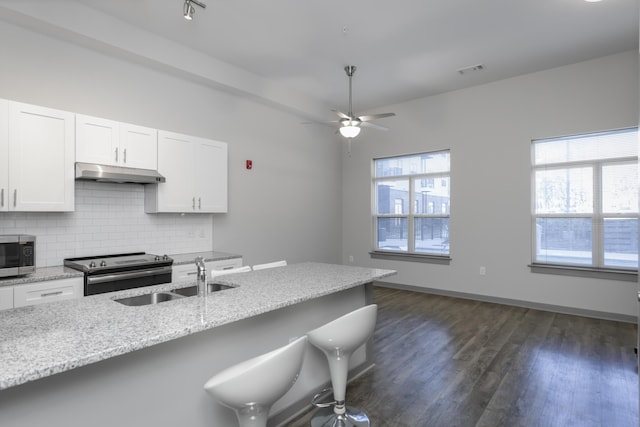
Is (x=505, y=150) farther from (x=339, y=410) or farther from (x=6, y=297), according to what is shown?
(x=6, y=297)

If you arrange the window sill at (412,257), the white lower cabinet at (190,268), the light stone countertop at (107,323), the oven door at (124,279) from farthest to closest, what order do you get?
1. the window sill at (412,257)
2. the white lower cabinet at (190,268)
3. the oven door at (124,279)
4. the light stone countertop at (107,323)

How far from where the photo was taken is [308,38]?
4090 millimetres

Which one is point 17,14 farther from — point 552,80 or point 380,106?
point 552,80

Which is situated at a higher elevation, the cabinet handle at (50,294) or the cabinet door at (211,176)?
the cabinet door at (211,176)

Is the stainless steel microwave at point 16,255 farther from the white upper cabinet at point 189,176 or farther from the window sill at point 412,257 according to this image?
the window sill at point 412,257

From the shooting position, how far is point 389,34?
3984 millimetres

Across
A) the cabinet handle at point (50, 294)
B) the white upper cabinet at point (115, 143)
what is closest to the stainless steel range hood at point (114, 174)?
the white upper cabinet at point (115, 143)

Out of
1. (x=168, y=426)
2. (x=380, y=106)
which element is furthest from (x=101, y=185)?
(x=380, y=106)

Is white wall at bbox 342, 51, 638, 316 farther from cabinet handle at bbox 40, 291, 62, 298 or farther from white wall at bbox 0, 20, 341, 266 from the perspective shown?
cabinet handle at bbox 40, 291, 62, 298

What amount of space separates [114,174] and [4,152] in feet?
2.63

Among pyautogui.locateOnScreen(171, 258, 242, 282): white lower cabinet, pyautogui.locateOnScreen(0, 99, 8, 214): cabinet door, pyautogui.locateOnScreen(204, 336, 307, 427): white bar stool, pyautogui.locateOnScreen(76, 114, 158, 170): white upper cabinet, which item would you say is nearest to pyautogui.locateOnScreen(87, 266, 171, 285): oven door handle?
pyautogui.locateOnScreen(171, 258, 242, 282): white lower cabinet

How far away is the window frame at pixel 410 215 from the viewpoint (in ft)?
19.6

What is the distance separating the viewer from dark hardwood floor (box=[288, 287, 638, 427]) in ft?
8.04

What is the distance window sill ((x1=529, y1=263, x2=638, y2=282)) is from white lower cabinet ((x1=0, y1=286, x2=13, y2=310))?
228 inches
